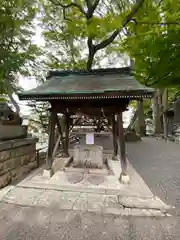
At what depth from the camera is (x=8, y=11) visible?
621cm

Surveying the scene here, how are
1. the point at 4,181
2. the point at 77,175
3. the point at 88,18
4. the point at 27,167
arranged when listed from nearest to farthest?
the point at 4,181 → the point at 77,175 → the point at 27,167 → the point at 88,18

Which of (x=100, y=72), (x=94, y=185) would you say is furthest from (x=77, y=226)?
(x=100, y=72)

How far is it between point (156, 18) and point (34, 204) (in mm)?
8682

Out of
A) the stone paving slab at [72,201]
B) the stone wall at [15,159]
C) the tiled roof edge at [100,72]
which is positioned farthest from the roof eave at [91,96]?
the stone paving slab at [72,201]

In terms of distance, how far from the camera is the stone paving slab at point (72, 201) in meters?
2.63

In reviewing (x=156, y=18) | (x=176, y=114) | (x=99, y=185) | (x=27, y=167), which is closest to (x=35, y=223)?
(x=99, y=185)

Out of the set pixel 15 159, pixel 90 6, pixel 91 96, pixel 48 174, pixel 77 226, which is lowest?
pixel 77 226

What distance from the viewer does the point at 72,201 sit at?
2932 millimetres

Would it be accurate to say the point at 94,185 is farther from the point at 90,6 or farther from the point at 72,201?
the point at 90,6

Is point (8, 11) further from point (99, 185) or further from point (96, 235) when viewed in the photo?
point (96, 235)

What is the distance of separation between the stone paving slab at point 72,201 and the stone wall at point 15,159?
798 mm

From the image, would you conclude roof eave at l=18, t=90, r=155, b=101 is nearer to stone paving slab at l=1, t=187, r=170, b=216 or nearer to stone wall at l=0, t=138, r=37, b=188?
stone wall at l=0, t=138, r=37, b=188

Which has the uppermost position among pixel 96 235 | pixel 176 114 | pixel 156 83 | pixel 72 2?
pixel 72 2

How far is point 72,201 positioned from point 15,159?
2.34 meters
